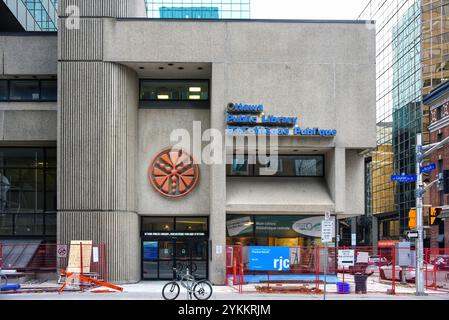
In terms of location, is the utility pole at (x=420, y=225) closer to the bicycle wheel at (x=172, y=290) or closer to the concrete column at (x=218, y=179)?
the concrete column at (x=218, y=179)

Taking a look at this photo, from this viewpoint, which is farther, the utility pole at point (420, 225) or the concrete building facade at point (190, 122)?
the concrete building facade at point (190, 122)

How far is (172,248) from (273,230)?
5.76m

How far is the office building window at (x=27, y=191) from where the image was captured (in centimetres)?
3281

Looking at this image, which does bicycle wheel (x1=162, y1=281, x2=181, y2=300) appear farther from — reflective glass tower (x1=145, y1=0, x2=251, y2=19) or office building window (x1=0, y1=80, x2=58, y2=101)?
reflective glass tower (x1=145, y1=0, x2=251, y2=19)

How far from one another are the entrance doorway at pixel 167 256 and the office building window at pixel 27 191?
5661 millimetres

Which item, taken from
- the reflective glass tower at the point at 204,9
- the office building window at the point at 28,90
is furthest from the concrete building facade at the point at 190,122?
the reflective glass tower at the point at 204,9

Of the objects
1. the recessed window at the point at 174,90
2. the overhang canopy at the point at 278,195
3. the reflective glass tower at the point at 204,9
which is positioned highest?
the reflective glass tower at the point at 204,9

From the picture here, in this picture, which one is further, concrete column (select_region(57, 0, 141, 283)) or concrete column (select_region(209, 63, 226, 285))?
concrete column (select_region(209, 63, 226, 285))

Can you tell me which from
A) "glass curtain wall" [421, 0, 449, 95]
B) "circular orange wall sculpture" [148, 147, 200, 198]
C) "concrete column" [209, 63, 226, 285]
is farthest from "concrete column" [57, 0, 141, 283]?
"glass curtain wall" [421, 0, 449, 95]

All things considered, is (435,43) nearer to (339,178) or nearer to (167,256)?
(339,178)

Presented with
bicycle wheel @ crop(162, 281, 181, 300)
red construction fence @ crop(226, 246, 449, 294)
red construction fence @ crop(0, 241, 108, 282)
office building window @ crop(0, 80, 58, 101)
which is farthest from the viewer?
office building window @ crop(0, 80, 58, 101)

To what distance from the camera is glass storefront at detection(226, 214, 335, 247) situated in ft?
105

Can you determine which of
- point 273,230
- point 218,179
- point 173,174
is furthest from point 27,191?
point 273,230

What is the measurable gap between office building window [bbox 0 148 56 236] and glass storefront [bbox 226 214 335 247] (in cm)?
1038
